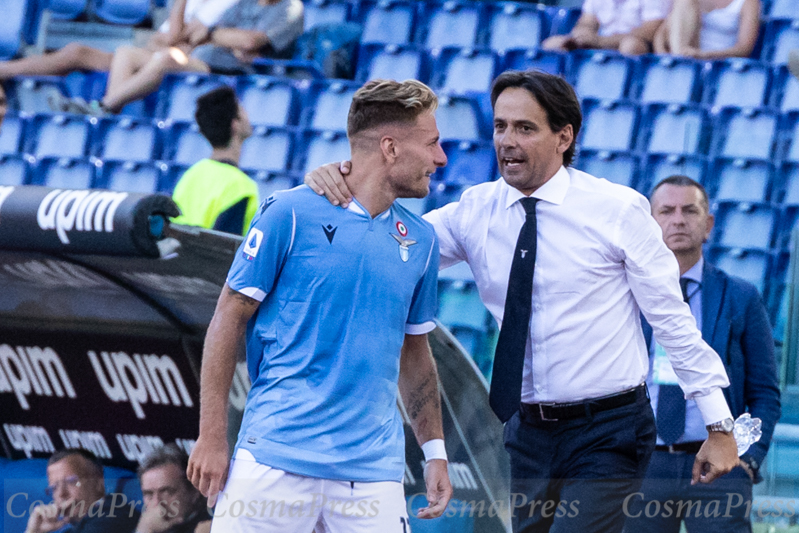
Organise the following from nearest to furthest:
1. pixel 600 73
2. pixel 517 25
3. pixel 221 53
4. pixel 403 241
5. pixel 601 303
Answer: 1. pixel 403 241
2. pixel 601 303
3. pixel 600 73
4. pixel 517 25
5. pixel 221 53

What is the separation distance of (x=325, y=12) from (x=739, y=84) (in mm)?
3728

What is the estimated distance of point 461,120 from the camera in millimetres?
7309

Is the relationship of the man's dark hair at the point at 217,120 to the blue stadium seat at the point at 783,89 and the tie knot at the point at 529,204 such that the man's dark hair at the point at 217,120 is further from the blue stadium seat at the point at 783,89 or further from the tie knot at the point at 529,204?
the blue stadium seat at the point at 783,89

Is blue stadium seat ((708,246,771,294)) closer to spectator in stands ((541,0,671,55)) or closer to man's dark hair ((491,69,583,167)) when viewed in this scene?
spectator in stands ((541,0,671,55))

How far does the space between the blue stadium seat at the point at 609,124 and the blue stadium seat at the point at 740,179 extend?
→ 3.19 ft

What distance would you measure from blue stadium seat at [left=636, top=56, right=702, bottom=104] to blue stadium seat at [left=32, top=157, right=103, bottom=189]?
424cm

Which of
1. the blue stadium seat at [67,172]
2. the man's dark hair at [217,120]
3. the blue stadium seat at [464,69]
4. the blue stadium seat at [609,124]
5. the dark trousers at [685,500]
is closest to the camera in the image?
the dark trousers at [685,500]

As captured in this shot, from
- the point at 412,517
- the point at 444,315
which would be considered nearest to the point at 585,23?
the point at 444,315

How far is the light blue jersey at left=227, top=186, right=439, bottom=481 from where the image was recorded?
2.59m

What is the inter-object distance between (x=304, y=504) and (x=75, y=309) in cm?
165

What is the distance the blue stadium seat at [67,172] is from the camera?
820cm

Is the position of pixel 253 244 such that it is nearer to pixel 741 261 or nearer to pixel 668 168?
pixel 741 261

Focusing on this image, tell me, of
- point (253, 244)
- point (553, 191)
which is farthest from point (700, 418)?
point (253, 244)

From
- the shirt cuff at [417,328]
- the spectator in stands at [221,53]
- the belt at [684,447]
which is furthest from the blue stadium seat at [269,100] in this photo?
the shirt cuff at [417,328]
